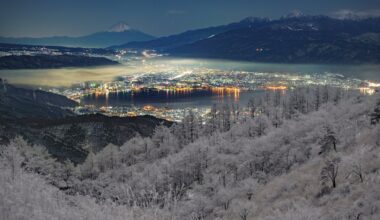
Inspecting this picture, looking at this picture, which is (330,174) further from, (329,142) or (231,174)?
(231,174)

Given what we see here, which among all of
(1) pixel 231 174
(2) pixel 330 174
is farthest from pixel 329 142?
(1) pixel 231 174

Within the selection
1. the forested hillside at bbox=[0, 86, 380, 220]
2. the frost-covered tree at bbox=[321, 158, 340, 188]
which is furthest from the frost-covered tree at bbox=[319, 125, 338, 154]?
the frost-covered tree at bbox=[321, 158, 340, 188]

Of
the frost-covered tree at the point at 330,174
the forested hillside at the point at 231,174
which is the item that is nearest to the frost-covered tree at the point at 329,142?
the forested hillside at the point at 231,174

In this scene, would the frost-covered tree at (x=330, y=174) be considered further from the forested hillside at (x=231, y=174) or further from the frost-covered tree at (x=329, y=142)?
the frost-covered tree at (x=329, y=142)

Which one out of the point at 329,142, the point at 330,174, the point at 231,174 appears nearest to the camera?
the point at 330,174

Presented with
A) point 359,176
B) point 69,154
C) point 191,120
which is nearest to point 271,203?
point 359,176

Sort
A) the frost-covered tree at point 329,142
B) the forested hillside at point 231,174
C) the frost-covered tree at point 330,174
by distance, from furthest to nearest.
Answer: the frost-covered tree at point 329,142
the frost-covered tree at point 330,174
the forested hillside at point 231,174

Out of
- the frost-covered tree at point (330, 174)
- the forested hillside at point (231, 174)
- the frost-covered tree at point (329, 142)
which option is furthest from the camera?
the frost-covered tree at point (329, 142)

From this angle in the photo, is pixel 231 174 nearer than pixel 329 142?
No

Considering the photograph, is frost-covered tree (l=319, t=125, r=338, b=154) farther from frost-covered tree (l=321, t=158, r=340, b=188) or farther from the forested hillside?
frost-covered tree (l=321, t=158, r=340, b=188)
